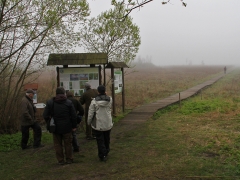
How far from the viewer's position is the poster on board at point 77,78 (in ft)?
30.6

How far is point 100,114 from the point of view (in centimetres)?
599

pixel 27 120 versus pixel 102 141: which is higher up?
pixel 27 120

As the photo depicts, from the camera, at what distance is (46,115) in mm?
5762

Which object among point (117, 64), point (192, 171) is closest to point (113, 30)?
point (117, 64)

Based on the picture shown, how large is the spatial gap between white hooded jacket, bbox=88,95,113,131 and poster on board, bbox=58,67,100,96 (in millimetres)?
3430

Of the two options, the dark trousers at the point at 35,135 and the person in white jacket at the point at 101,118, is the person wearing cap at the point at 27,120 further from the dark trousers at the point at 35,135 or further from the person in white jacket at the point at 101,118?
Answer: the person in white jacket at the point at 101,118

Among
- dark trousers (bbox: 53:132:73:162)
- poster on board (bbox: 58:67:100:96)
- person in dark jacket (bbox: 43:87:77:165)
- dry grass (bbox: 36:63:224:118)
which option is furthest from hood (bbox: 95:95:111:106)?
dry grass (bbox: 36:63:224:118)

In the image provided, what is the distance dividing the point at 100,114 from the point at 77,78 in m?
3.67

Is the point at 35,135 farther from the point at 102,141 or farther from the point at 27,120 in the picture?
the point at 102,141

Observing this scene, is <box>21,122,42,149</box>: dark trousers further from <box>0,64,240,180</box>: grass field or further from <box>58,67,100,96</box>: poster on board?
<box>58,67,100,96</box>: poster on board

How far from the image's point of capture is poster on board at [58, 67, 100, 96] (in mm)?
9320

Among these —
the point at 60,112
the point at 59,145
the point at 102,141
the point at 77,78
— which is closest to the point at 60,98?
the point at 60,112

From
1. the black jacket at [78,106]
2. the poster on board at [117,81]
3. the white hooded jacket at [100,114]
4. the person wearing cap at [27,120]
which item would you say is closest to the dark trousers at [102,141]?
the white hooded jacket at [100,114]

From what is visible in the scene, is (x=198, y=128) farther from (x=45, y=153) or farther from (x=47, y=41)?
(x=47, y=41)
